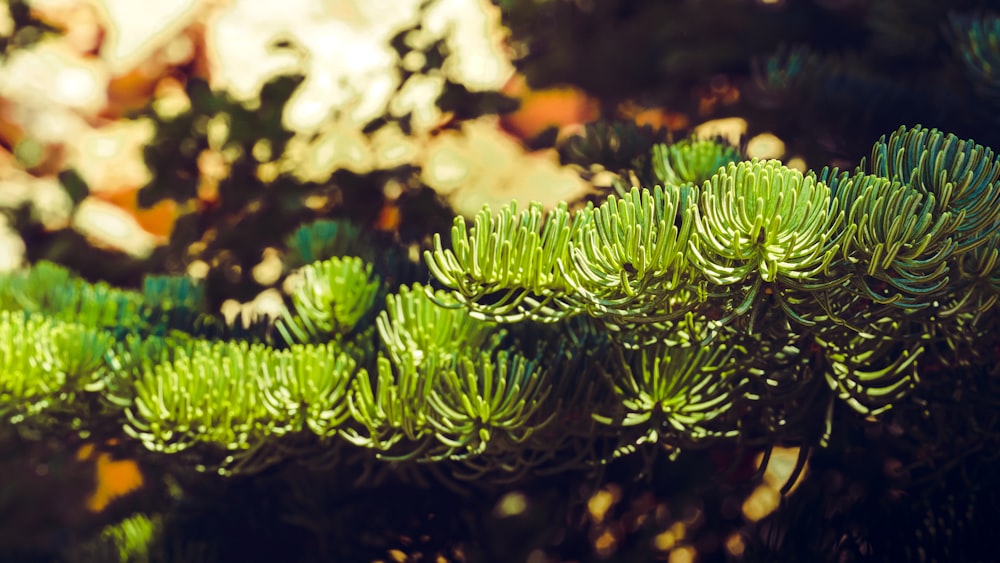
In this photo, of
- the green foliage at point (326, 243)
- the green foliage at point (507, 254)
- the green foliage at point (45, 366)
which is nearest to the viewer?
the green foliage at point (507, 254)

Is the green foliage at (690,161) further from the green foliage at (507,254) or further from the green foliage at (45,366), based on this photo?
the green foliage at (45,366)

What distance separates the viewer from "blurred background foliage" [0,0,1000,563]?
1.69 feet

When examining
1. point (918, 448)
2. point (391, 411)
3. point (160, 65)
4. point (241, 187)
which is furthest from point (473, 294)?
point (160, 65)

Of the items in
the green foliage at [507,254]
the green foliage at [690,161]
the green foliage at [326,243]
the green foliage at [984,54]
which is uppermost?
the green foliage at [984,54]

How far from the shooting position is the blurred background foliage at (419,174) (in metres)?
0.52

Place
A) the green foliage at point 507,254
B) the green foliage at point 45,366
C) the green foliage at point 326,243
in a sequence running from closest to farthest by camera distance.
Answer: the green foliage at point 507,254 < the green foliage at point 45,366 < the green foliage at point 326,243

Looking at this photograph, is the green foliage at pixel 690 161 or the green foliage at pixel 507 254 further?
the green foliage at pixel 690 161

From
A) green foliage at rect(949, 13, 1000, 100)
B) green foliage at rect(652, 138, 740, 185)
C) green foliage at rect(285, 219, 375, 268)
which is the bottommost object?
green foliage at rect(285, 219, 375, 268)

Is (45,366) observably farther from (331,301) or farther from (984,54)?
(984,54)

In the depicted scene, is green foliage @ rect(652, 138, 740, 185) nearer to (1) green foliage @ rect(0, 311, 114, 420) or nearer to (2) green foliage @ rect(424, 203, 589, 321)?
(2) green foliage @ rect(424, 203, 589, 321)

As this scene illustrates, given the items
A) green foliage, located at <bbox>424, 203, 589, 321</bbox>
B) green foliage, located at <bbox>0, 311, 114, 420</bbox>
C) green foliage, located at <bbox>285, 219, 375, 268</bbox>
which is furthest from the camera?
green foliage, located at <bbox>285, 219, 375, 268</bbox>

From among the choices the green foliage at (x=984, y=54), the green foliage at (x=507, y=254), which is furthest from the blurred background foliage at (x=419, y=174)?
the green foliage at (x=507, y=254)

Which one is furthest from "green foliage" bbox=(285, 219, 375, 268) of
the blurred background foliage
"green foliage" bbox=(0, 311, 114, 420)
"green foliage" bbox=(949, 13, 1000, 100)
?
"green foliage" bbox=(949, 13, 1000, 100)

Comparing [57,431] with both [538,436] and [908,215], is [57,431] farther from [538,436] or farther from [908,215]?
[908,215]
